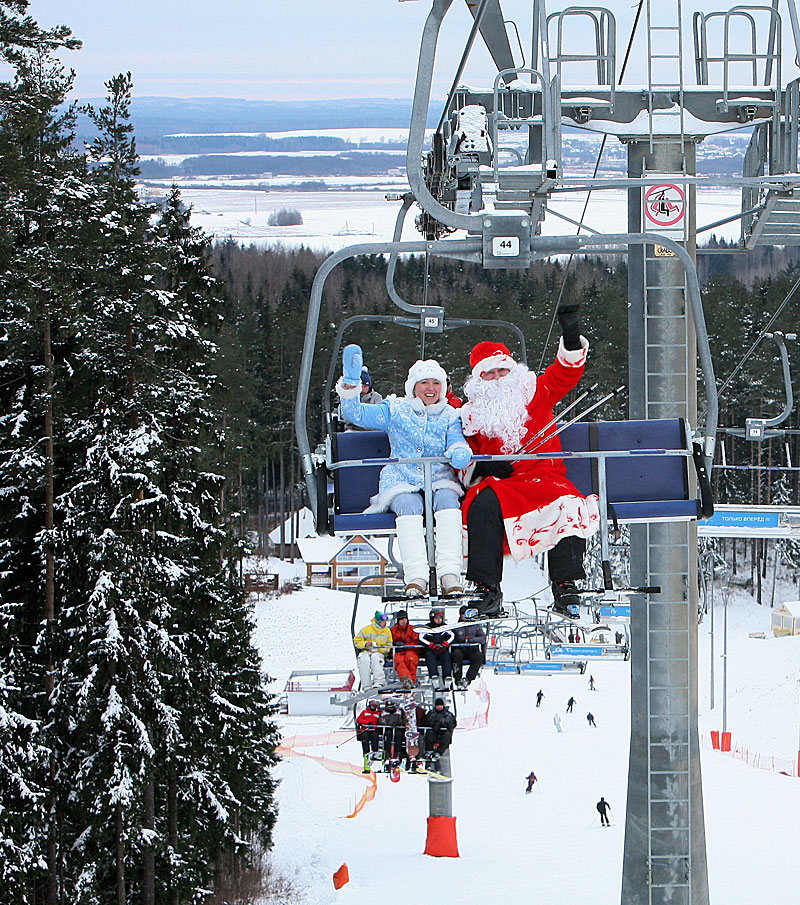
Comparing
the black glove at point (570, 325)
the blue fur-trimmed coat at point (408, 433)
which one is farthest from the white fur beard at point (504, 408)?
the black glove at point (570, 325)

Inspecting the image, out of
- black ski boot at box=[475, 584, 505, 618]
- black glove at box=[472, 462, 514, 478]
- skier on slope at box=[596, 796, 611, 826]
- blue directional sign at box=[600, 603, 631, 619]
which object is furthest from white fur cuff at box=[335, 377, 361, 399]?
skier on slope at box=[596, 796, 611, 826]

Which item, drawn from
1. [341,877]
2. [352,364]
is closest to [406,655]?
[352,364]

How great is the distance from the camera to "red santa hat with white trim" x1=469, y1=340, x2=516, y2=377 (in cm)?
709

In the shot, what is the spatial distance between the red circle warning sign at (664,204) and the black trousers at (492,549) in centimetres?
284

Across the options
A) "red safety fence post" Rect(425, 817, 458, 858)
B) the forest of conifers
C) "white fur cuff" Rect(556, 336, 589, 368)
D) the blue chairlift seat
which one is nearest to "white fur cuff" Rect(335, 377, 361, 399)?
the blue chairlift seat

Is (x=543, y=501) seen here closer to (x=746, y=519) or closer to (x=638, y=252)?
(x=638, y=252)

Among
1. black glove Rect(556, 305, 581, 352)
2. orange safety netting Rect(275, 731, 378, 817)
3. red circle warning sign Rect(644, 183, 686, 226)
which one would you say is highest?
red circle warning sign Rect(644, 183, 686, 226)

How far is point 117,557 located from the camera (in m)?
12.8

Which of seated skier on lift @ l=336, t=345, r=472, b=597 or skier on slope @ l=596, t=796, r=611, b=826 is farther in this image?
skier on slope @ l=596, t=796, r=611, b=826

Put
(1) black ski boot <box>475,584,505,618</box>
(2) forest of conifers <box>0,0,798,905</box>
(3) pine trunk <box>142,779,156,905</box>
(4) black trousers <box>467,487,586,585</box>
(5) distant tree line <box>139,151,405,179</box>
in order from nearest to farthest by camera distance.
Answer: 1. (1) black ski boot <box>475,584,505,618</box>
2. (4) black trousers <box>467,487,586,585</box>
3. (2) forest of conifers <box>0,0,798,905</box>
4. (3) pine trunk <box>142,779,156,905</box>
5. (5) distant tree line <box>139,151,405,179</box>

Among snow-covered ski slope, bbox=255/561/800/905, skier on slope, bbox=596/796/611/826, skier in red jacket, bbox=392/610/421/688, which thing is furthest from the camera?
skier on slope, bbox=596/796/611/826

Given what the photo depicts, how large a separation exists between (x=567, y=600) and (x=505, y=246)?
189 centimetres

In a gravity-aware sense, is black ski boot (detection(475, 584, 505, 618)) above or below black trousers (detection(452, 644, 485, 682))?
above

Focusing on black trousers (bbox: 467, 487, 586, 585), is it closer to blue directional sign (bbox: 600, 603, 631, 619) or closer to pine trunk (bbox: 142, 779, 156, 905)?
blue directional sign (bbox: 600, 603, 631, 619)
